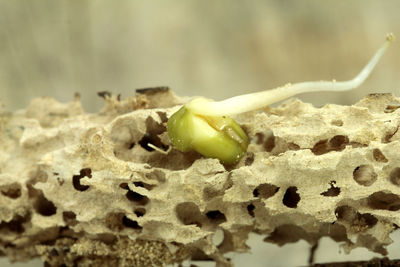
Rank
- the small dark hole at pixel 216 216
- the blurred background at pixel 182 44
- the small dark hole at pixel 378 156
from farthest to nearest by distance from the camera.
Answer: the blurred background at pixel 182 44, the small dark hole at pixel 216 216, the small dark hole at pixel 378 156

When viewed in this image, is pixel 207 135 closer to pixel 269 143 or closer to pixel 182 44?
pixel 269 143

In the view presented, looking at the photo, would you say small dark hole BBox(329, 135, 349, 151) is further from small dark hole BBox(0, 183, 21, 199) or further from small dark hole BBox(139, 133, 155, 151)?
small dark hole BBox(0, 183, 21, 199)

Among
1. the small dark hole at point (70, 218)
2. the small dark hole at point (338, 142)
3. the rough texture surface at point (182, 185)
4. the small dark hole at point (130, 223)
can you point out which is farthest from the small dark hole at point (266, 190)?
the small dark hole at point (70, 218)

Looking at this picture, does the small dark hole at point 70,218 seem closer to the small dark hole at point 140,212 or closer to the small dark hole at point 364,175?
the small dark hole at point 140,212

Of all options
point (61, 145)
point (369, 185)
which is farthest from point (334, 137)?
point (61, 145)

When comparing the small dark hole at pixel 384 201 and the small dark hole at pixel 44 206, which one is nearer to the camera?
the small dark hole at pixel 384 201

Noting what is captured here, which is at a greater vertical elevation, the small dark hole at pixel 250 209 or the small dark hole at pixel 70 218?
the small dark hole at pixel 70 218

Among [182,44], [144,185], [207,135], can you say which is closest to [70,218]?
[144,185]

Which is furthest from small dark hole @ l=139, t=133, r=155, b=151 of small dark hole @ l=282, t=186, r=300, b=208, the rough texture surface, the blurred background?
the blurred background
